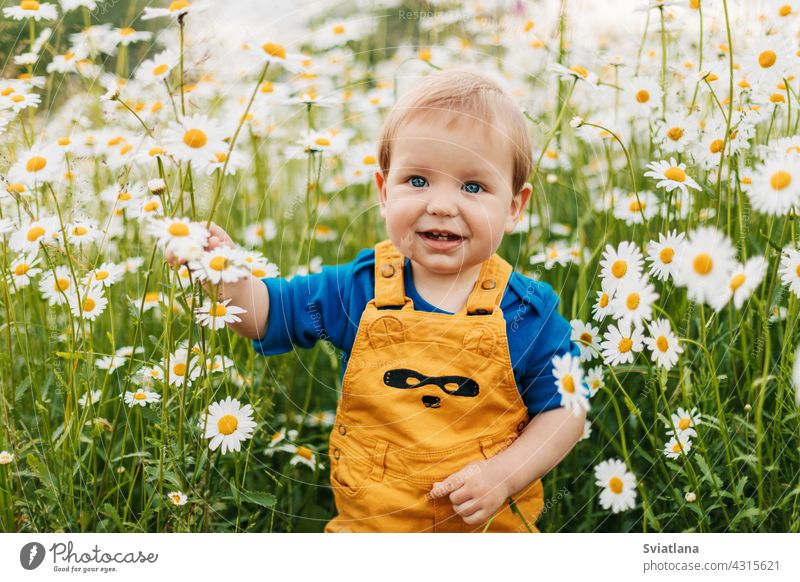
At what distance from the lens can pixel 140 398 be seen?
0.62m

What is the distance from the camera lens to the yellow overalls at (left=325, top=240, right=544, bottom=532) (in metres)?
0.61

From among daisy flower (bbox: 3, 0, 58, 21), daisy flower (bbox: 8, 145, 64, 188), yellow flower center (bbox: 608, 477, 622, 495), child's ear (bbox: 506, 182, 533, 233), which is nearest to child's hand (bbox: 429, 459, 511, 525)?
yellow flower center (bbox: 608, 477, 622, 495)

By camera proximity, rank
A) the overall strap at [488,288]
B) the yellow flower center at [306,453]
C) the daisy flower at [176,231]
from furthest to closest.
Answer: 1. the yellow flower center at [306,453]
2. the overall strap at [488,288]
3. the daisy flower at [176,231]

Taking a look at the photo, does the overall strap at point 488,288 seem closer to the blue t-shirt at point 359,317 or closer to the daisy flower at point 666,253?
the blue t-shirt at point 359,317

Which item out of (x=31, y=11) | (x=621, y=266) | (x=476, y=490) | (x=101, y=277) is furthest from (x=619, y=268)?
(x=31, y=11)

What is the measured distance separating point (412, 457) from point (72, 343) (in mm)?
298

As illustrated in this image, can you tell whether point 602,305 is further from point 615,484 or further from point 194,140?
point 194,140

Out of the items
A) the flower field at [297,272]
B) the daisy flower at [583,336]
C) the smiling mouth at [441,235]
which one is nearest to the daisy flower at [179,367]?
the flower field at [297,272]

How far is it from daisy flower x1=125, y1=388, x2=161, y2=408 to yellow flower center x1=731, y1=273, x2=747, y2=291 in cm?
47

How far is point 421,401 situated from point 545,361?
11cm

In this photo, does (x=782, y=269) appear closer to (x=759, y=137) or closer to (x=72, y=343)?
(x=759, y=137)

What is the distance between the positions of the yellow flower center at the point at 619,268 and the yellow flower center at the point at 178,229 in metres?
0.34

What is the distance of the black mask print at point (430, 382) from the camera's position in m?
0.61

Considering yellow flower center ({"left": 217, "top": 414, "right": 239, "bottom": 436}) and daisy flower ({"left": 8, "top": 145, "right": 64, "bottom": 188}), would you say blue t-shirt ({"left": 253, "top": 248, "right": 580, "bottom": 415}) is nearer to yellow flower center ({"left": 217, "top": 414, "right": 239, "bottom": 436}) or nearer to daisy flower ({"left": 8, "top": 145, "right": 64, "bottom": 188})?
yellow flower center ({"left": 217, "top": 414, "right": 239, "bottom": 436})
